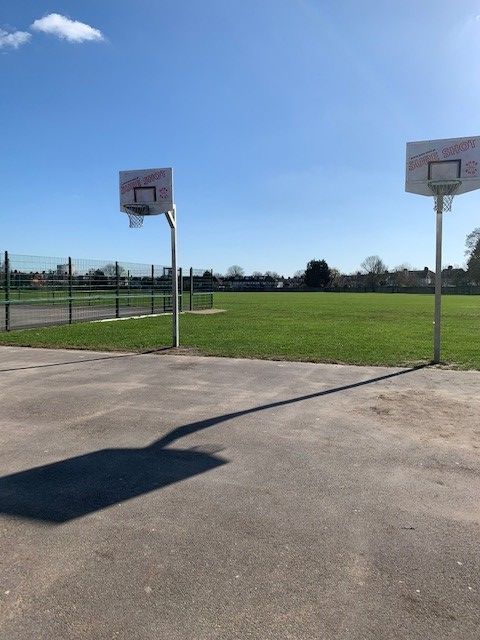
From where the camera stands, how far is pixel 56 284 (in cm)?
1850

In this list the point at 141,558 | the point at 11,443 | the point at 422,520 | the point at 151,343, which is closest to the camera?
the point at 141,558

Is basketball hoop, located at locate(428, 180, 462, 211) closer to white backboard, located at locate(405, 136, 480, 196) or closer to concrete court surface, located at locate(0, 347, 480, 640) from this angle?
white backboard, located at locate(405, 136, 480, 196)

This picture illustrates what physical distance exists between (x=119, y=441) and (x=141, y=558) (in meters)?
2.26

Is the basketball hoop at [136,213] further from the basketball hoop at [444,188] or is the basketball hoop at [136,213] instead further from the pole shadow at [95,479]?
the pole shadow at [95,479]

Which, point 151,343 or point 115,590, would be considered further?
point 151,343

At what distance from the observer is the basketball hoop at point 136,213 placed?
12.3m

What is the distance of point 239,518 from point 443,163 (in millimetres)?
9109

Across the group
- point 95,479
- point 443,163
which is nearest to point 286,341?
point 443,163

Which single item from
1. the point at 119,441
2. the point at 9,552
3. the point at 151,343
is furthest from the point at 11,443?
the point at 151,343

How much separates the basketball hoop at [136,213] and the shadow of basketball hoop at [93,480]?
27.4ft

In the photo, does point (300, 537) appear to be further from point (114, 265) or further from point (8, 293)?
point (114, 265)

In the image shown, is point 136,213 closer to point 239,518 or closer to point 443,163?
point 443,163

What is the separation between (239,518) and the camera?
3.53m

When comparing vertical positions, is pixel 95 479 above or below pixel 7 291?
below
